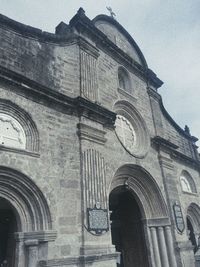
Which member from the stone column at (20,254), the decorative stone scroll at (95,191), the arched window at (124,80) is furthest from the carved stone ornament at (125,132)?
the stone column at (20,254)

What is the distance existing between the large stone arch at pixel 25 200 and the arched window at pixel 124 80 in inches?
246

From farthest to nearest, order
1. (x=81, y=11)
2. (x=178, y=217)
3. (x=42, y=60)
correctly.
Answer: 1. (x=178, y=217)
2. (x=81, y=11)
3. (x=42, y=60)

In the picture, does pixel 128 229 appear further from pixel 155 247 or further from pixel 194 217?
pixel 194 217

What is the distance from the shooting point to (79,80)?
855cm

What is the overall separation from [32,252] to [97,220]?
179 centimetres

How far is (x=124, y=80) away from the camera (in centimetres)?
1132

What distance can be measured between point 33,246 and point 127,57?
27.1 ft

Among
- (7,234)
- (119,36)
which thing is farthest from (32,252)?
(119,36)

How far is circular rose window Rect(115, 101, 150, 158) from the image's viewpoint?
9.80 meters

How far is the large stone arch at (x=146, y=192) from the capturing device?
964cm

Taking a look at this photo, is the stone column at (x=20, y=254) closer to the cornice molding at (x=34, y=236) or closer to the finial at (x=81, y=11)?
the cornice molding at (x=34, y=236)

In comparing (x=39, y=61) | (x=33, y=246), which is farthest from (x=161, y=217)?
(x=39, y=61)

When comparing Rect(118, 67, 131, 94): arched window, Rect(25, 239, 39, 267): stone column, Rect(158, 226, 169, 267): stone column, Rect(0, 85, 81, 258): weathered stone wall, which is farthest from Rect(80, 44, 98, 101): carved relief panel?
Rect(158, 226, 169, 267): stone column

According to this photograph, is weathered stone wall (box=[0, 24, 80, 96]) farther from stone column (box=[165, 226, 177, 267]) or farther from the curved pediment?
stone column (box=[165, 226, 177, 267])
